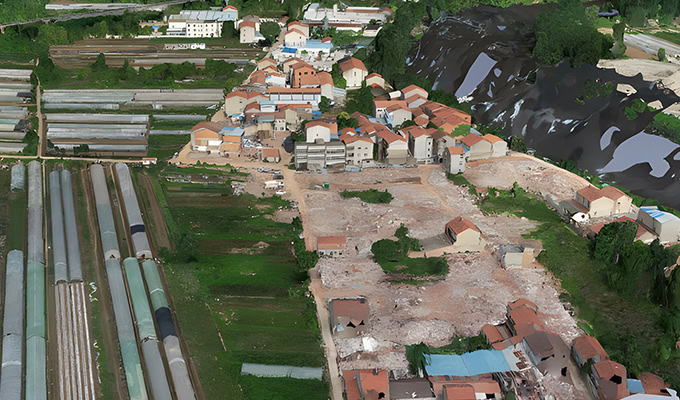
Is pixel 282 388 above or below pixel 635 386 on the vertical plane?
above

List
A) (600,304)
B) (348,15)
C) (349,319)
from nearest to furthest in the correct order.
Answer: (349,319)
(600,304)
(348,15)

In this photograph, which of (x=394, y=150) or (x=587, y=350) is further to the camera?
(x=394, y=150)

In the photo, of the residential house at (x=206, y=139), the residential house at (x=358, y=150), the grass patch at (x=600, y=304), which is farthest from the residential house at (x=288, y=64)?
the grass patch at (x=600, y=304)

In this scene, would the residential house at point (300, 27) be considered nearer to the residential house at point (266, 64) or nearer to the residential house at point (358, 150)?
the residential house at point (266, 64)

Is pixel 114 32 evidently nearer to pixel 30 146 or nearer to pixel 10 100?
pixel 10 100

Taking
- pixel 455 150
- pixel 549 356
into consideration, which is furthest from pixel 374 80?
pixel 549 356

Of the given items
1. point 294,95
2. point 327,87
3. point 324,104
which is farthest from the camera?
point 327,87

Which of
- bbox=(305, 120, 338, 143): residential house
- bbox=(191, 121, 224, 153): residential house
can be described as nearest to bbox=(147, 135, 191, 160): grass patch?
bbox=(191, 121, 224, 153): residential house

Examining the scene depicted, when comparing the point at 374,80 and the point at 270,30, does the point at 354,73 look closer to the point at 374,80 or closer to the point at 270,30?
the point at 374,80

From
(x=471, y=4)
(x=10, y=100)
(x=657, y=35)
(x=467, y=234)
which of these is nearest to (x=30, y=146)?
(x=10, y=100)
